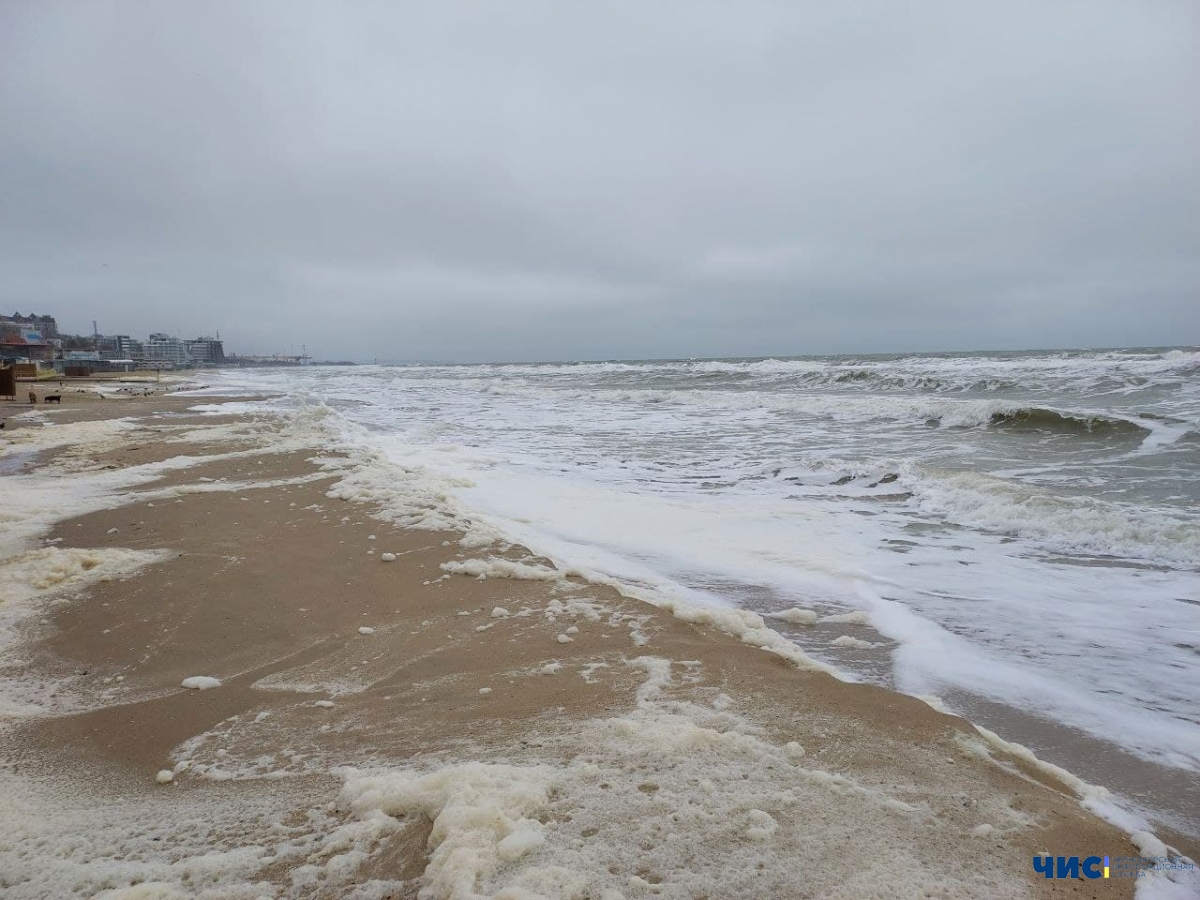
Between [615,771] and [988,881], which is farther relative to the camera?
[615,771]

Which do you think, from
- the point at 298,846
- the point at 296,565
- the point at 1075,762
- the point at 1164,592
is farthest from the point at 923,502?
the point at 298,846

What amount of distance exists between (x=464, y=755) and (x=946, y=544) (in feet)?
14.5

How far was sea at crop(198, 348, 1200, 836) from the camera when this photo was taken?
2.75m

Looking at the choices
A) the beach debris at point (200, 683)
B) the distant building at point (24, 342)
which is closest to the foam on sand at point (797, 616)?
the beach debris at point (200, 683)

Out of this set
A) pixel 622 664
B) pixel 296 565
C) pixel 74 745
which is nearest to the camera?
pixel 74 745

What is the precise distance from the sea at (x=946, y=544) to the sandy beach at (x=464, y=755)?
0.50 metres

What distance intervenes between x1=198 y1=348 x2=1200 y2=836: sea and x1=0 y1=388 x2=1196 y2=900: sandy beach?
0.50 meters

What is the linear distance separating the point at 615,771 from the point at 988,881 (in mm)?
1040

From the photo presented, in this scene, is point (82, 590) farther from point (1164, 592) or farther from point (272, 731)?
point (1164, 592)

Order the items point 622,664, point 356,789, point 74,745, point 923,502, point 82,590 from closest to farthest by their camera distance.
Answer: point 356,789 < point 74,745 < point 622,664 < point 82,590 < point 923,502

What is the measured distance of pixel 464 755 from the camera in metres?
2.15

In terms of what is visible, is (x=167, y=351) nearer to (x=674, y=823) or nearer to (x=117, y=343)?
(x=117, y=343)

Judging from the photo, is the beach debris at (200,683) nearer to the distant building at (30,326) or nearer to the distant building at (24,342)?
the distant building at (24,342)

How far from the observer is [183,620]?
135 inches
